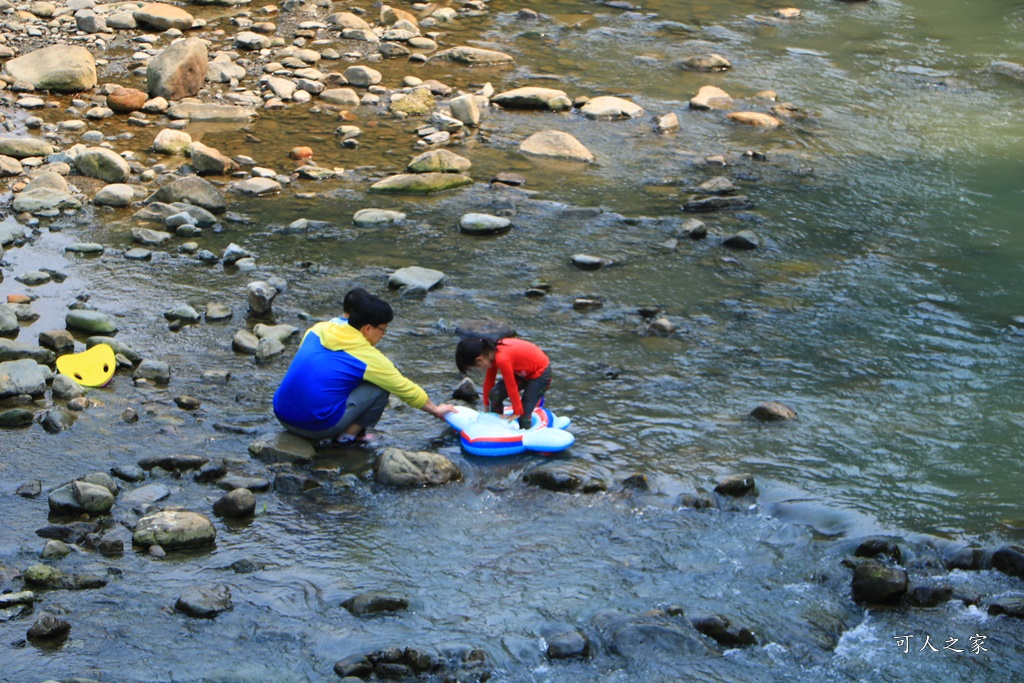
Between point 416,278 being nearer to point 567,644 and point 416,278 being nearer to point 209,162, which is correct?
point 209,162

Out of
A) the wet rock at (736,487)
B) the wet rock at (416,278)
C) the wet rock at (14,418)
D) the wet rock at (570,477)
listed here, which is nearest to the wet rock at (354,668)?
the wet rock at (570,477)

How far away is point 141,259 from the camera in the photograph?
9.49 meters

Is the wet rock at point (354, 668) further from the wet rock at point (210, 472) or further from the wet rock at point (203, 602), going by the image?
the wet rock at point (210, 472)

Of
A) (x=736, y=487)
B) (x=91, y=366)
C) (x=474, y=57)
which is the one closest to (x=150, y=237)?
(x=91, y=366)

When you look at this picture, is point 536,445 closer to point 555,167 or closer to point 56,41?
point 555,167

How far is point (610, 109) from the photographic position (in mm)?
14148

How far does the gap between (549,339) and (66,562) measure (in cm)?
409

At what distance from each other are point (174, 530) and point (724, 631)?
2.87 meters

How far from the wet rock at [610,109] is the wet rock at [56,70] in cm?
657

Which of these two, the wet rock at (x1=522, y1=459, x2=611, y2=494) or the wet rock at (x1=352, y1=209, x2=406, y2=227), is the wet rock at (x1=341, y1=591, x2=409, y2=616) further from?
the wet rock at (x1=352, y1=209, x2=406, y2=227)

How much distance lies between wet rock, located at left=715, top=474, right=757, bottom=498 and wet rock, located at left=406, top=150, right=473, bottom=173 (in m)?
6.39

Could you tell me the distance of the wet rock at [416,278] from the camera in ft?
29.8

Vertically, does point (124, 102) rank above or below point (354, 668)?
above

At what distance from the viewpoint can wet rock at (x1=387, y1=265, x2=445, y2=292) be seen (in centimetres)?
909
